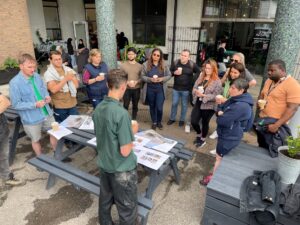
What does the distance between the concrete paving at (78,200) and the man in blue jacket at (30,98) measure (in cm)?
64

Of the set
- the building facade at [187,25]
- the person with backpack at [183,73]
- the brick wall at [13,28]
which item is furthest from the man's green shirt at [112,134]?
the building facade at [187,25]

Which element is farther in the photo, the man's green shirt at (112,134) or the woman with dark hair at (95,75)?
the woman with dark hair at (95,75)

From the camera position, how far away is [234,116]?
2754mm

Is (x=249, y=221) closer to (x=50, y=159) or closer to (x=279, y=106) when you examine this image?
(x=279, y=106)

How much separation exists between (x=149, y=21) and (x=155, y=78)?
816 cm

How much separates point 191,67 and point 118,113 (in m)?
2.98

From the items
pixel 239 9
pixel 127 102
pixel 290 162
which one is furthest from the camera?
pixel 239 9

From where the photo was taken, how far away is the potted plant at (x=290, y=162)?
2244 millimetres

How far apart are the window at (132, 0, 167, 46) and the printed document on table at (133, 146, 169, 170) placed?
9402 millimetres

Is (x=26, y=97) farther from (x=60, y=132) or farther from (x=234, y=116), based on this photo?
(x=234, y=116)

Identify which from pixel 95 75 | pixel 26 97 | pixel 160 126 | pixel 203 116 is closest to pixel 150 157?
pixel 203 116

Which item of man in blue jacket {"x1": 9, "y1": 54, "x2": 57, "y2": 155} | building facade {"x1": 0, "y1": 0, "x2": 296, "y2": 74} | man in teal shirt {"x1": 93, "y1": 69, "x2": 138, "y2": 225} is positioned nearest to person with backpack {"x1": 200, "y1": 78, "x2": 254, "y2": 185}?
man in teal shirt {"x1": 93, "y1": 69, "x2": 138, "y2": 225}

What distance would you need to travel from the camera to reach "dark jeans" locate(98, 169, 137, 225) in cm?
212

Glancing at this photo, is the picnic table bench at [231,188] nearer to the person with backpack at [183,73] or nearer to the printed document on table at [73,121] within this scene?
the person with backpack at [183,73]
